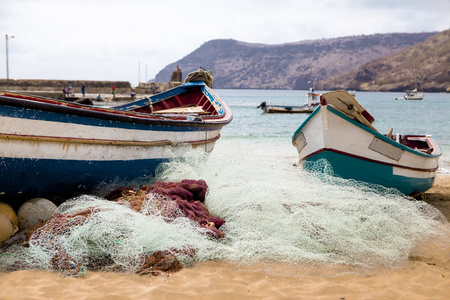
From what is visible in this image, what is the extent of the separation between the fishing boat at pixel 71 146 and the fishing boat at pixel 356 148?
250 cm

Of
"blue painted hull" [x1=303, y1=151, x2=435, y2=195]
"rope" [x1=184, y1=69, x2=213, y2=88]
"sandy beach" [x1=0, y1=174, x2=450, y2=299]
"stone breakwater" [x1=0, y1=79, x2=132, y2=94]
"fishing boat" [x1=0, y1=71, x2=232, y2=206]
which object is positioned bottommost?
"sandy beach" [x1=0, y1=174, x2=450, y2=299]

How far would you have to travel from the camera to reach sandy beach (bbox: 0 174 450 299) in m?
3.19

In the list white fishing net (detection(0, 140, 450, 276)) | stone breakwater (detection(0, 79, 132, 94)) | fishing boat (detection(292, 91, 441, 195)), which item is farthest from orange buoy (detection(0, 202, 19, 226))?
stone breakwater (detection(0, 79, 132, 94))

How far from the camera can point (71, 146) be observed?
15.6ft

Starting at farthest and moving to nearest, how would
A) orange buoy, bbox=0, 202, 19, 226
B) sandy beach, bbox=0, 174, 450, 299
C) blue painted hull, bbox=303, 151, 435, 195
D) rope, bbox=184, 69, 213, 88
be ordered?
rope, bbox=184, 69, 213, 88
blue painted hull, bbox=303, 151, 435, 195
orange buoy, bbox=0, 202, 19, 226
sandy beach, bbox=0, 174, 450, 299

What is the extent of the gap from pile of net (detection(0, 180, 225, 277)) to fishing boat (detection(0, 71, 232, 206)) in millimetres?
635

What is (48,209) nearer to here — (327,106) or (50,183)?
(50,183)

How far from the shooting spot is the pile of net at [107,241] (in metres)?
3.62

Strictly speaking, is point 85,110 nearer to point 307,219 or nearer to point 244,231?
point 244,231

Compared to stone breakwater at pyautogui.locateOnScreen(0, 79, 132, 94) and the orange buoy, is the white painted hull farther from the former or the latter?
stone breakwater at pyautogui.locateOnScreen(0, 79, 132, 94)

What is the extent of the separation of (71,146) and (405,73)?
17317cm

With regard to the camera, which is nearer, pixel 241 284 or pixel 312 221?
pixel 241 284

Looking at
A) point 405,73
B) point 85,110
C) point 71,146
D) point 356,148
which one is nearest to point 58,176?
point 71,146

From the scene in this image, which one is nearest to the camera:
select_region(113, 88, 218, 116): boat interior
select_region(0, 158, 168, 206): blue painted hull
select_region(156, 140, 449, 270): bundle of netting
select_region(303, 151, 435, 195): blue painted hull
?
select_region(156, 140, 449, 270): bundle of netting
